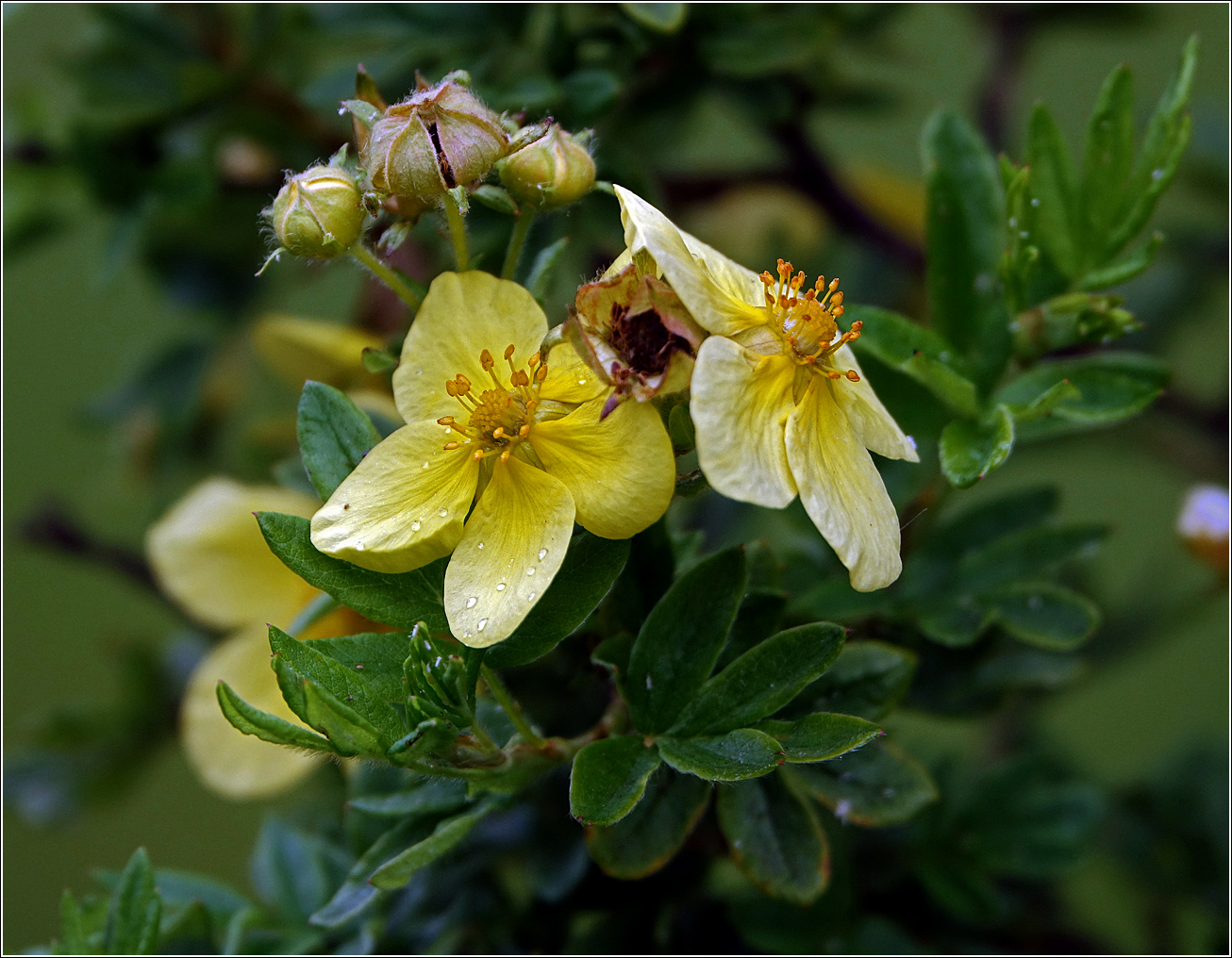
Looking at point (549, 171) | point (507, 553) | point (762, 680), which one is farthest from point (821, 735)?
point (549, 171)

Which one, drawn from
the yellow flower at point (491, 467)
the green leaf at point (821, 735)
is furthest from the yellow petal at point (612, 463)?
the green leaf at point (821, 735)

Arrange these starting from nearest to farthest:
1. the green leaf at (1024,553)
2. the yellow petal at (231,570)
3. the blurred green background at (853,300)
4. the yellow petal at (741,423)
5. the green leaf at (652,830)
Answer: the yellow petal at (741,423)
the green leaf at (652,830)
the green leaf at (1024,553)
the yellow petal at (231,570)
the blurred green background at (853,300)

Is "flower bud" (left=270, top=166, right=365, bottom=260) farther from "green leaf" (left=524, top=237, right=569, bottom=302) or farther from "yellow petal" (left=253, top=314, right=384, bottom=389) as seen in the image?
"yellow petal" (left=253, top=314, right=384, bottom=389)

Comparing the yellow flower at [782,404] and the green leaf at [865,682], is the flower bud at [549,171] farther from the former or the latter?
the green leaf at [865,682]

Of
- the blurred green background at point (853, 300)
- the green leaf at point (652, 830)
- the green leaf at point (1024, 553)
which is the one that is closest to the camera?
the green leaf at point (652, 830)

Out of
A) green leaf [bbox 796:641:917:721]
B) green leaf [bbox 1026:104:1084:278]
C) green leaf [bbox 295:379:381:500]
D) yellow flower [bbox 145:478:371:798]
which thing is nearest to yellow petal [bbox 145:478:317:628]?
yellow flower [bbox 145:478:371:798]
